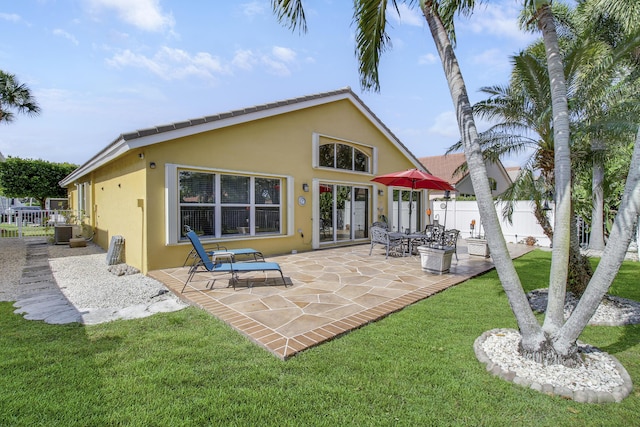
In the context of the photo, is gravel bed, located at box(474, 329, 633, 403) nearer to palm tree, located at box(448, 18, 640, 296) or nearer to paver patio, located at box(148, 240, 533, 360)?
paver patio, located at box(148, 240, 533, 360)

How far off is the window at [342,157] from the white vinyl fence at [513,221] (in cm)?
453

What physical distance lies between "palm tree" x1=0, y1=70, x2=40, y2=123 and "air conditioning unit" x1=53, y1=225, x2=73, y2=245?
770cm

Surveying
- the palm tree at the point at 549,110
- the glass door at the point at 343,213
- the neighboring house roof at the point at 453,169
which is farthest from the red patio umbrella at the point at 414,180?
the neighboring house roof at the point at 453,169

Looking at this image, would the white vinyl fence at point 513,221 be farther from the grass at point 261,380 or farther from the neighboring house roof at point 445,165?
the grass at point 261,380

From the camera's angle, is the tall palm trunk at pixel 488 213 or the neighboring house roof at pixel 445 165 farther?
the neighboring house roof at pixel 445 165

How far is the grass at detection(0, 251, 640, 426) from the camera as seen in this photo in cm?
282

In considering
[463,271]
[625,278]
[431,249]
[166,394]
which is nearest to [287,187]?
[431,249]

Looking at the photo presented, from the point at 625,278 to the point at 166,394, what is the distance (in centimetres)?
1151

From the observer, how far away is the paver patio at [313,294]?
15.1 ft

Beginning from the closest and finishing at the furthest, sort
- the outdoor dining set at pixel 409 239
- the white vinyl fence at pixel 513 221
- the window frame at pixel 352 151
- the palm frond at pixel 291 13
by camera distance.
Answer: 1. the palm frond at pixel 291 13
2. the outdoor dining set at pixel 409 239
3. the window frame at pixel 352 151
4. the white vinyl fence at pixel 513 221

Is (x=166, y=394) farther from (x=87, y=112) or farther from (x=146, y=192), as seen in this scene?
(x=87, y=112)

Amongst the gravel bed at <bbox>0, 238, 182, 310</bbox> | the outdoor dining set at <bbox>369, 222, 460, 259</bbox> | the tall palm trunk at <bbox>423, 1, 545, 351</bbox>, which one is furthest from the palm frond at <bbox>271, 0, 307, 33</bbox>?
the outdoor dining set at <bbox>369, 222, 460, 259</bbox>

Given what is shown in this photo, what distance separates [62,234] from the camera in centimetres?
1502

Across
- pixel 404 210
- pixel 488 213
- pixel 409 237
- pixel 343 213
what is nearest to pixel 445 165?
pixel 404 210
